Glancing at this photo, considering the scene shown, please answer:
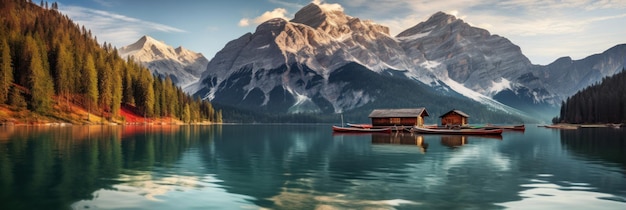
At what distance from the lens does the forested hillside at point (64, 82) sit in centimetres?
11581

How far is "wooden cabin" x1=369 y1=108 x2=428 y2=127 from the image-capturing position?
428 feet

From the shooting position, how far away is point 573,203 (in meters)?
20.3

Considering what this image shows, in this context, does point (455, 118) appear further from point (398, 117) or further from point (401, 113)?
point (398, 117)

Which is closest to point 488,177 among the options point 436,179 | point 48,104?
point 436,179

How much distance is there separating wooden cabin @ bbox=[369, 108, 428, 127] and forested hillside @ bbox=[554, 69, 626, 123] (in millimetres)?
87521

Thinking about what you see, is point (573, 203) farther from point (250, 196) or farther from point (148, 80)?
point (148, 80)

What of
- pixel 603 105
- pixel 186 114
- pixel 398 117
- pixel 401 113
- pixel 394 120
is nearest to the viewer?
pixel 398 117

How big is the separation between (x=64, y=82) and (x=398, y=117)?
99.4m

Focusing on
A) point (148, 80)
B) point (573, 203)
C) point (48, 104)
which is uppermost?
point (148, 80)

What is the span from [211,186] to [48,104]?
11735cm

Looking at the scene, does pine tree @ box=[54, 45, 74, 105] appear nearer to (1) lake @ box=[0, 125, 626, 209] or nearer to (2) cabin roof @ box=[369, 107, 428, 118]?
(2) cabin roof @ box=[369, 107, 428, 118]

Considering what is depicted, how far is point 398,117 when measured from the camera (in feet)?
434

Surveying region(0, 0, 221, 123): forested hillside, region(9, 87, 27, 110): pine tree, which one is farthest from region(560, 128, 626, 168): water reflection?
region(9, 87, 27, 110): pine tree

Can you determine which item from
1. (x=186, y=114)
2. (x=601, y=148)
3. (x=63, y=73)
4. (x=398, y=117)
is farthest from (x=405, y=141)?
(x=186, y=114)
